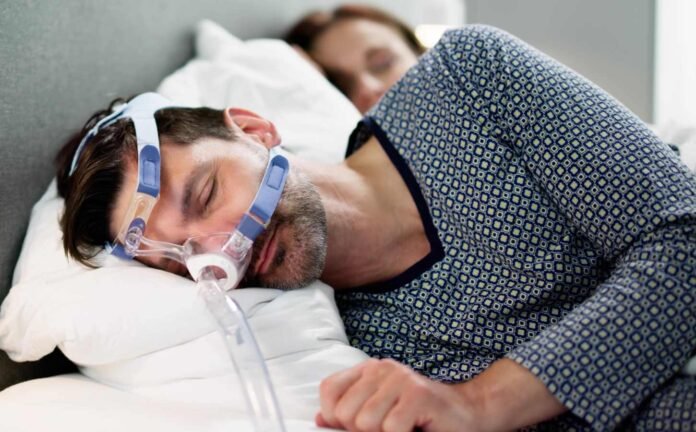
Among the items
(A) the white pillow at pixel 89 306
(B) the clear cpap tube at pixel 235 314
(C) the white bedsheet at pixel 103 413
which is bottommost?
(C) the white bedsheet at pixel 103 413

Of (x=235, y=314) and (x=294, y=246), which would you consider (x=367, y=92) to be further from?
(x=235, y=314)

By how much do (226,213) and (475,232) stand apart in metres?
0.44

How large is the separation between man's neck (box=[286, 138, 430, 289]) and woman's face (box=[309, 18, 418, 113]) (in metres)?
0.92

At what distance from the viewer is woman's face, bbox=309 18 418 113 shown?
2.39 m

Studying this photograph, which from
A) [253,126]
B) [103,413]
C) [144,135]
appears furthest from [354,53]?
→ [103,413]

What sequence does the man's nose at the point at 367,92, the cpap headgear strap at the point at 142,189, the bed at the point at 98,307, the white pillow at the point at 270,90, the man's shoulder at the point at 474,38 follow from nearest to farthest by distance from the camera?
the bed at the point at 98,307 → the cpap headgear strap at the point at 142,189 → the man's shoulder at the point at 474,38 → the white pillow at the point at 270,90 → the man's nose at the point at 367,92

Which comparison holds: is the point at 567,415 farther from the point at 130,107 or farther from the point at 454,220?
the point at 130,107

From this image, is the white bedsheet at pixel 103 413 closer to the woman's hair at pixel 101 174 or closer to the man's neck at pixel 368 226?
the woman's hair at pixel 101 174

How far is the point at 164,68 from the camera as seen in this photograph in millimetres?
1899

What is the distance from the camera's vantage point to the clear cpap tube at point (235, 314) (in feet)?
3.28

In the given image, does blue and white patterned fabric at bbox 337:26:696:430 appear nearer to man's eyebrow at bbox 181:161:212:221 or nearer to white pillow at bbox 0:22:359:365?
white pillow at bbox 0:22:359:365

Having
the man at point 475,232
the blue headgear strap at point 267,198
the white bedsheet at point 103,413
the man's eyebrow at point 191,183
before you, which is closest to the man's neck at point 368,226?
the man at point 475,232

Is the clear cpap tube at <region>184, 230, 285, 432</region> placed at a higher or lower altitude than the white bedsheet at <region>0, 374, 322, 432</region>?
higher

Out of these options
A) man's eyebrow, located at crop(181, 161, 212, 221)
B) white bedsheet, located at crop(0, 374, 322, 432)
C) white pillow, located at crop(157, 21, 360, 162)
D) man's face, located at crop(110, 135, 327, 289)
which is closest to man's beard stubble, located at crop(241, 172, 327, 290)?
man's face, located at crop(110, 135, 327, 289)
